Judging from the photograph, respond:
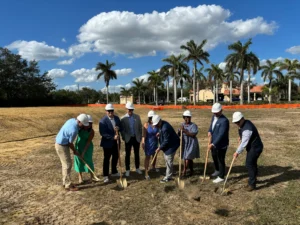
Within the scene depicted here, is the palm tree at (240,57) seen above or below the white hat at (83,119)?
above

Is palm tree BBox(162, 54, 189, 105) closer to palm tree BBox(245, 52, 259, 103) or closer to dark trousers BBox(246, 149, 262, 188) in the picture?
palm tree BBox(245, 52, 259, 103)

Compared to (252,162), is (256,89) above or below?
above

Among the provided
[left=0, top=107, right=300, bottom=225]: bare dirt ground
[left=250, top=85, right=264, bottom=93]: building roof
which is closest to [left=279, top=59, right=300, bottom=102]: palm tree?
[left=250, top=85, right=264, bottom=93]: building roof

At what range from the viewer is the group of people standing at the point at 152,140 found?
246 inches

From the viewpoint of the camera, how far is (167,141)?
6.78 metres

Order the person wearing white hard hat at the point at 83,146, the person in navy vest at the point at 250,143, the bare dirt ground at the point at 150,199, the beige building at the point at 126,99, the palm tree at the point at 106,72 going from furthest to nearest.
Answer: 1. the beige building at the point at 126,99
2. the palm tree at the point at 106,72
3. the person wearing white hard hat at the point at 83,146
4. the person in navy vest at the point at 250,143
5. the bare dirt ground at the point at 150,199

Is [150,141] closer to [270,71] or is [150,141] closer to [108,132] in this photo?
[108,132]

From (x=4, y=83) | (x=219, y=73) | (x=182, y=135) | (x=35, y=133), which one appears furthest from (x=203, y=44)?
(x=182, y=135)

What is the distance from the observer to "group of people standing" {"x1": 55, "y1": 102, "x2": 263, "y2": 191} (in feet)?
20.5

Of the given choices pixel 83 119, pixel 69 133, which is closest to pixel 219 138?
pixel 83 119

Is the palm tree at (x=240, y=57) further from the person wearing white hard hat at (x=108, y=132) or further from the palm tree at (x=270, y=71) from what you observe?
the person wearing white hard hat at (x=108, y=132)

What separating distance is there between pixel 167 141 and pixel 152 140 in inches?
29.4

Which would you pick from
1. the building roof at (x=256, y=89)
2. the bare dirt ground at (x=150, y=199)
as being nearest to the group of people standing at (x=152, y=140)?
the bare dirt ground at (x=150, y=199)

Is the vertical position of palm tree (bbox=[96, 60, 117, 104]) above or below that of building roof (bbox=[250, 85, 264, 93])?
above
